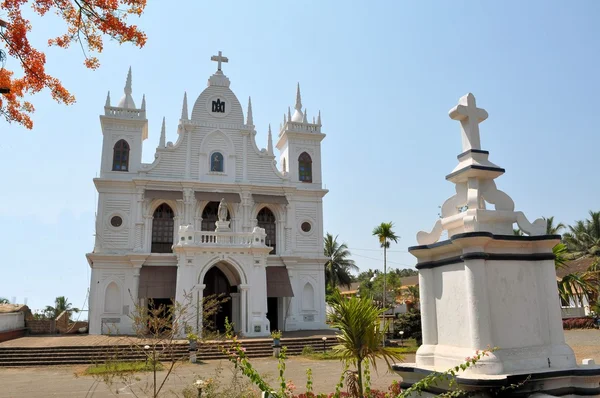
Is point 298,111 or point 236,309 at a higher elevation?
point 298,111

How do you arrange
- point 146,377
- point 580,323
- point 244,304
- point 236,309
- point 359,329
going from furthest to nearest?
1. point 580,323
2. point 236,309
3. point 244,304
4. point 146,377
5. point 359,329

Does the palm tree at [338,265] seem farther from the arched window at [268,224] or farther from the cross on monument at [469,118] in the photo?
the cross on monument at [469,118]

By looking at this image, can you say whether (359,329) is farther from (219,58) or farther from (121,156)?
(219,58)

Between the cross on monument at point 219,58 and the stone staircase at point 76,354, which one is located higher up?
the cross on monument at point 219,58

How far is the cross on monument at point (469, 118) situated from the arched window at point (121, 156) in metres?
24.5

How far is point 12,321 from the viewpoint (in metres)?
25.9

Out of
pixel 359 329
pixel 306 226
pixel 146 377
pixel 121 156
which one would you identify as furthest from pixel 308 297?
pixel 359 329

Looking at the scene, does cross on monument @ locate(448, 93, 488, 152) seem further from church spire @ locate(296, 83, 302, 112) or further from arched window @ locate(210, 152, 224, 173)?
church spire @ locate(296, 83, 302, 112)

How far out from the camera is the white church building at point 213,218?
80.7ft

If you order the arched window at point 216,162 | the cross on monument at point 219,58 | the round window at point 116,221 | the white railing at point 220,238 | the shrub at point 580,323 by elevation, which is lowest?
the shrub at point 580,323

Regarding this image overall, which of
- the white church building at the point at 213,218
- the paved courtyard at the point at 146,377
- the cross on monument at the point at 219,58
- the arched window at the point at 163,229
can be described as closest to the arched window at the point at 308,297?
the white church building at the point at 213,218

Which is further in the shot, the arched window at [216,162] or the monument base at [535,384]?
the arched window at [216,162]

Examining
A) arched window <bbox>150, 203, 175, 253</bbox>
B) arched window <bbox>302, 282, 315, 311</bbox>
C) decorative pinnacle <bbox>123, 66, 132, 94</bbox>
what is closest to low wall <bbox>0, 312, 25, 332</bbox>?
arched window <bbox>150, 203, 175, 253</bbox>

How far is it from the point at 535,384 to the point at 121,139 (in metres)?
26.8
